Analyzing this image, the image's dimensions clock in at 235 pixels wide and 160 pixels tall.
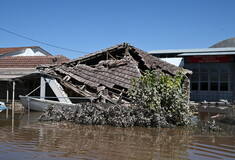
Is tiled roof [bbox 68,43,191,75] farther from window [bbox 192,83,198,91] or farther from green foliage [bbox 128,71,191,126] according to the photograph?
window [bbox 192,83,198,91]

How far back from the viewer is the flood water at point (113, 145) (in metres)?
5.89

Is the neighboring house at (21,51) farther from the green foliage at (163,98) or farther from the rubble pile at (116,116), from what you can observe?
the green foliage at (163,98)

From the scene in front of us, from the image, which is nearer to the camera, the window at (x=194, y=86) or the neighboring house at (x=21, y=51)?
the window at (x=194, y=86)

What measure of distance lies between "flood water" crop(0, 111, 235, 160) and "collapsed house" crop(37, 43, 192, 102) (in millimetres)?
6605

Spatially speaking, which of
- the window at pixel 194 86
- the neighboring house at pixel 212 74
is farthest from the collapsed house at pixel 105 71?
the window at pixel 194 86

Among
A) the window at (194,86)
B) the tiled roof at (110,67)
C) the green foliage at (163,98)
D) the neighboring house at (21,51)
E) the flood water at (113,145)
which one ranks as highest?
the neighboring house at (21,51)

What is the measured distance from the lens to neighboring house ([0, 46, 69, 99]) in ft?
68.0

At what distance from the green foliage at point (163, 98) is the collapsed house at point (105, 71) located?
14.4 ft

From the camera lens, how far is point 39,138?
768 cm

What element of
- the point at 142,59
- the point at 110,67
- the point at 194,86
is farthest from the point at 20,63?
the point at 194,86

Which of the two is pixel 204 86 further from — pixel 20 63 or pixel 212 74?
pixel 20 63

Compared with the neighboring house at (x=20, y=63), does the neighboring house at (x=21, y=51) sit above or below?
above

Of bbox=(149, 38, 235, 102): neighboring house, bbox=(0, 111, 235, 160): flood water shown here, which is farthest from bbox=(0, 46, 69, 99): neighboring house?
bbox=(149, 38, 235, 102): neighboring house

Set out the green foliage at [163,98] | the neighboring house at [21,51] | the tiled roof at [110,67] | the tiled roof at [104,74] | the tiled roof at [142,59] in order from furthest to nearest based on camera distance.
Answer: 1. the neighboring house at [21,51]
2. the tiled roof at [142,59]
3. the tiled roof at [110,67]
4. the tiled roof at [104,74]
5. the green foliage at [163,98]
